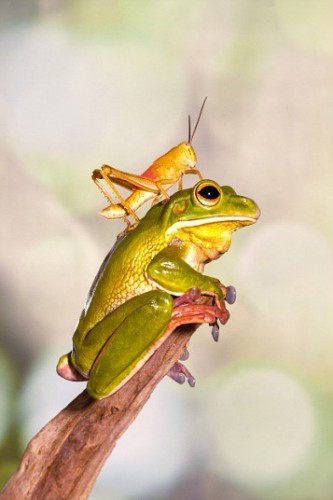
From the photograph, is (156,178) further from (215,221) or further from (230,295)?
(230,295)

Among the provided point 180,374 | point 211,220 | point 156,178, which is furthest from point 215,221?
point 180,374

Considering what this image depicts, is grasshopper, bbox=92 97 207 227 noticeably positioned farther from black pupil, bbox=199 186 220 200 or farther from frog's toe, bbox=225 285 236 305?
frog's toe, bbox=225 285 236 305

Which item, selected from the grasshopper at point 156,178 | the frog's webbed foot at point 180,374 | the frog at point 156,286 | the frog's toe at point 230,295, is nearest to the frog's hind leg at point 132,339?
the frog at point 156,286

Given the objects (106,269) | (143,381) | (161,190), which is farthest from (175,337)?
(161,190)

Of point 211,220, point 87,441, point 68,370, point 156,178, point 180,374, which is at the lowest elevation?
point 87,441

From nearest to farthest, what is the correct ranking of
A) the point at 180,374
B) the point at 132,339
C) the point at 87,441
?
1. the point at 132,339
2. the point at 87,441
3. the point at 180,374

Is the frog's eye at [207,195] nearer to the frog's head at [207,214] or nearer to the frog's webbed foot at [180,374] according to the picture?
the frog's head at [207,214]
